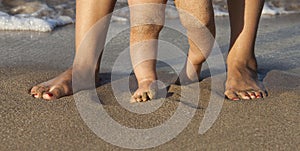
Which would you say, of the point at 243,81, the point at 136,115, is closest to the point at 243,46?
the point at 243,81

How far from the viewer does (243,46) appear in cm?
309

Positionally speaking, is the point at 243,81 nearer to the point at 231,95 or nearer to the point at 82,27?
the point at 231,95

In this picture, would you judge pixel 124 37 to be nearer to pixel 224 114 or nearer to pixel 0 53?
pixel 0 53

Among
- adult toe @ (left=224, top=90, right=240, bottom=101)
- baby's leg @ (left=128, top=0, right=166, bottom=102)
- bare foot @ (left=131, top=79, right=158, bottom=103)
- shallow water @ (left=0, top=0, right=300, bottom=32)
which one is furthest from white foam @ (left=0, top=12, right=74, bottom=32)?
adult toe @ (left=224, top=90, right=240, bottom=101)

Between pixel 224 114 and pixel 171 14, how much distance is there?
101 inches

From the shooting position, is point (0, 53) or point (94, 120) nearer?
point (94, 120)

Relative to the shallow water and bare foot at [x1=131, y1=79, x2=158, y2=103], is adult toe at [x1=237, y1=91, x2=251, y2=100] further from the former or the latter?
the shallow water

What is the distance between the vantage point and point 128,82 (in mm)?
3074

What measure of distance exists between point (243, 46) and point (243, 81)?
0.20 meters

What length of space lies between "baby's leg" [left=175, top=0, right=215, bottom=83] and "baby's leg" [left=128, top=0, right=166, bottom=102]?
0.11 meters

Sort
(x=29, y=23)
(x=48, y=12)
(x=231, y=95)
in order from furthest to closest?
(x=48, y=12), (x=29, y=23), (x=231, y=95)

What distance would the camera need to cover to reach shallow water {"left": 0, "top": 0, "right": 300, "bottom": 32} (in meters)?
4.48

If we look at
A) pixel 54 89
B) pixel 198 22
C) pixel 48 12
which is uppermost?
pixel 198 22

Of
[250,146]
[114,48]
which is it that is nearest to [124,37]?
[114,48]
